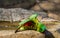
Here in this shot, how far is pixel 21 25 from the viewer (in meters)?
1.92

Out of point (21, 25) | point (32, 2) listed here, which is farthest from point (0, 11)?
point (32, 2)

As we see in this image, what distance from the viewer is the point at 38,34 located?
1873 mm

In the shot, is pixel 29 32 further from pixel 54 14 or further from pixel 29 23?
pixel 54 14

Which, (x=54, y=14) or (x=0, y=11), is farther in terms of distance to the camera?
(x=54, y=14)

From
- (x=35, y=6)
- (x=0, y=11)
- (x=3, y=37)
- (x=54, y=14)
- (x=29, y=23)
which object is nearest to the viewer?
(x=3, y=37)

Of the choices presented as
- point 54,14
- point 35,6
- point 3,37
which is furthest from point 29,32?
point 35,6

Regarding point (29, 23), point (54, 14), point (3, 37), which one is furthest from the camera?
point (54, 14)

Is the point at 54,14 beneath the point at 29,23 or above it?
beneath

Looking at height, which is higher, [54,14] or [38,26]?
[38,26]

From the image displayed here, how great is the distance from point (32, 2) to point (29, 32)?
12.2 ft

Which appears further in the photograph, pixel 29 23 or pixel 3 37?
pixel 29 23

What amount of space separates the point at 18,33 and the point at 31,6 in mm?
3671

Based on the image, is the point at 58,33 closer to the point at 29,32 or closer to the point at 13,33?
the point at 29,32

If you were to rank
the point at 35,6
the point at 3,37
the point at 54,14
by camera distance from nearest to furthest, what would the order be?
the point at 3,37 < the point at 54,14 < the point at 35,6
